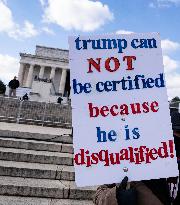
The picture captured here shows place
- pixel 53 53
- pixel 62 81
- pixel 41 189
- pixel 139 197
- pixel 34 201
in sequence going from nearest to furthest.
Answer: pixel 139 197 → pixel 34 201 → pixel 41 189 → pixel 53 53 → pixel 62 81

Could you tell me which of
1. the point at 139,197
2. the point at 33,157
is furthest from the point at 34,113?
the point at 139,197

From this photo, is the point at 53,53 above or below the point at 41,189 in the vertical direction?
above

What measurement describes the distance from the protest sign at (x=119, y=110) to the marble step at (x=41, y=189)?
137 inches

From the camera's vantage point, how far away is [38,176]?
21.4 ft

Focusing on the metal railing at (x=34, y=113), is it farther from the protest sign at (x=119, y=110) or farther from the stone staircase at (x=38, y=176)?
the protest sign at (x=119, y=110)

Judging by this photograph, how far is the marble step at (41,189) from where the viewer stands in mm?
5840

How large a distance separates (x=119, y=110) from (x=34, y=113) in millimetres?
15081

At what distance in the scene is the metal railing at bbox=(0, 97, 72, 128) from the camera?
1669 centimetres

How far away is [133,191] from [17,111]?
622 inches

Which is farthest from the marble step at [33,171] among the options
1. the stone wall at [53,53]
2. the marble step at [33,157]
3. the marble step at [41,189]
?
the stone wall at [53,53]

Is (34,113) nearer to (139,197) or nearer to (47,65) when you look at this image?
(139,197)

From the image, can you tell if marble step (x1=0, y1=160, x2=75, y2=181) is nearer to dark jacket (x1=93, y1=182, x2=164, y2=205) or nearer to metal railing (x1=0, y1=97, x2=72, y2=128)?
dark jacket (x1=93, y1=182, x2=164, y2=205)

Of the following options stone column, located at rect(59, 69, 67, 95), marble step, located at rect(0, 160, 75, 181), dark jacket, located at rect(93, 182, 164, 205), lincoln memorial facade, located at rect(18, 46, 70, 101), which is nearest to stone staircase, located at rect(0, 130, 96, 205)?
marble step, located at rect(0, 160, 75, 181)

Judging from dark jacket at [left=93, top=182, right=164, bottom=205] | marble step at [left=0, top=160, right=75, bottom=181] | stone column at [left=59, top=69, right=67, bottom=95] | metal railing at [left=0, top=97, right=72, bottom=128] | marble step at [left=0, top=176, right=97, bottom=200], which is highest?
stone column at [left=59, top=69, right=67, bottom=95]
